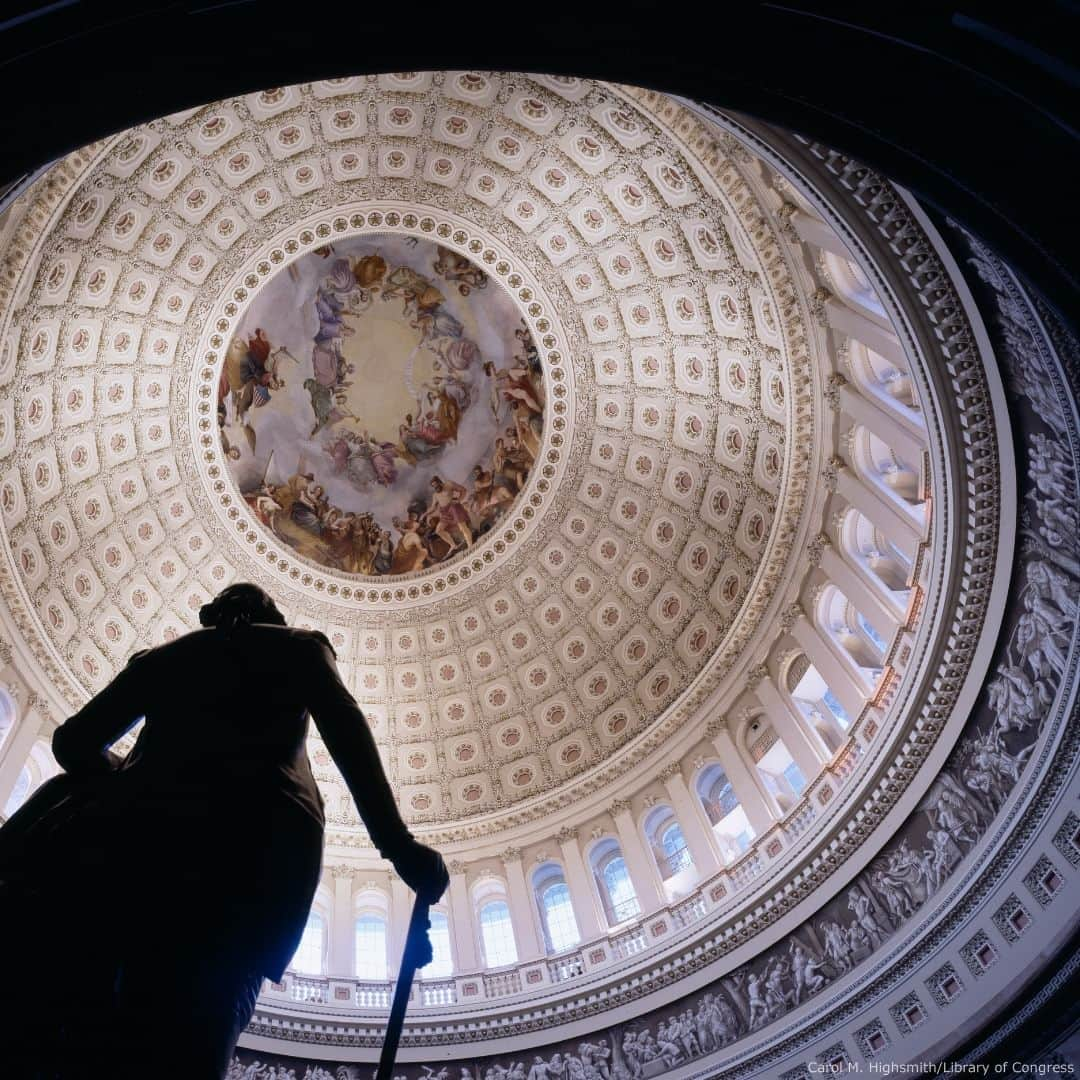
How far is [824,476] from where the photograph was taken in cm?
2028

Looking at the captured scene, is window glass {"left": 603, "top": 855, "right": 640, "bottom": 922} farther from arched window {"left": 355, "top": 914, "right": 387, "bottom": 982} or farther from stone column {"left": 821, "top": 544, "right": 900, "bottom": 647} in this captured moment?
stone column {"left": 821, "top": 544, "right": 900, "bottom": 647}

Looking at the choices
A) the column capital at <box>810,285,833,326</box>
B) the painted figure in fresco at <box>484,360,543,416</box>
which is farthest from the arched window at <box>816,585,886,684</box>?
the painted figure in fresco at <box>484,360,543,416</box>

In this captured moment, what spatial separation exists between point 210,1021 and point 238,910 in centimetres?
43

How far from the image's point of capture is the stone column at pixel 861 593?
58.8 feet

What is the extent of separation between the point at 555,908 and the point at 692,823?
4097 mm

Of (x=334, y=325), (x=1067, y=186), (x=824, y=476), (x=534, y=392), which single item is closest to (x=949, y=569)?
(x=824, y=476)

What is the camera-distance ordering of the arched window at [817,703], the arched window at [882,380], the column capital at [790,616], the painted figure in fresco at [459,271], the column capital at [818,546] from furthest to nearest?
the painted figure in fresco at [459,271]
the column capital at [790,616]
the column capital at [818,546]
the arched window at [817,703]
the arched window at [882,380]

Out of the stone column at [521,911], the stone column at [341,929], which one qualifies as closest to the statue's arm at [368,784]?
the stone column at [341,929]

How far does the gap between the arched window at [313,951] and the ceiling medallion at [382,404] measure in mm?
10106

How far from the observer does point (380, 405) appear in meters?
30.2

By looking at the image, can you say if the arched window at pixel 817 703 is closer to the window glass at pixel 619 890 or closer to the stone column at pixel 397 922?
the window glass at pixel 619 890

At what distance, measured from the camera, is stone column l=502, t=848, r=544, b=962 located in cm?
2122

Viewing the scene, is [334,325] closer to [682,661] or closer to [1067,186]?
[682,661]

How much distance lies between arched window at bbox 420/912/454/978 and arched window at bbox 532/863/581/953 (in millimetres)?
2282
